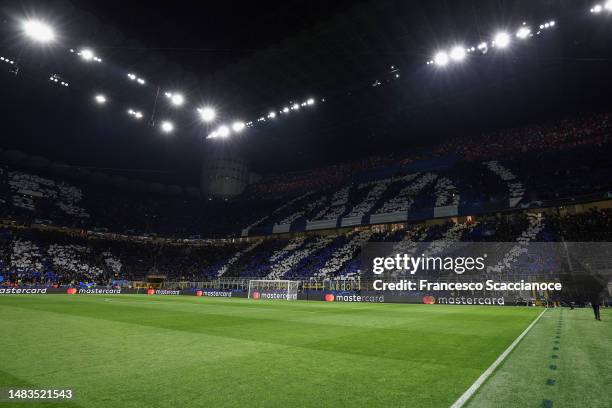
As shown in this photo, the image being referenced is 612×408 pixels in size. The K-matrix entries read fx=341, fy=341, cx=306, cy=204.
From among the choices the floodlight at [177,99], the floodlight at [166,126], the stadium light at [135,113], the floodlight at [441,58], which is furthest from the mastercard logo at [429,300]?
the stadium light at [135,113]

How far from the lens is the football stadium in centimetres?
520

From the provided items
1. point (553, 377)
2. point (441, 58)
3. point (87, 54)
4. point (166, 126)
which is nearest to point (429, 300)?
point (441, 58)

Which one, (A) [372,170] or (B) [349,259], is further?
(A) [372,170]

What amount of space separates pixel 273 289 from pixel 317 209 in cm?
1715

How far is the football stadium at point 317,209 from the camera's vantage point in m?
5.20

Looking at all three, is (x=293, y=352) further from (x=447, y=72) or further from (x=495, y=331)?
(x=447, y=72)

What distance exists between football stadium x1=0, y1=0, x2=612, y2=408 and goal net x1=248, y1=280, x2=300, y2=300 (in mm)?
226

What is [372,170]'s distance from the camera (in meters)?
50.7

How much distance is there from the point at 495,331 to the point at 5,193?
54.3 m

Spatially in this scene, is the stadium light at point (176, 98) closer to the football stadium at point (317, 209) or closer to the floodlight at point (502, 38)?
the football stadium at point (317, 209)

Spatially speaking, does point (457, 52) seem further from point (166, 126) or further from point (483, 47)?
point (166, 126)

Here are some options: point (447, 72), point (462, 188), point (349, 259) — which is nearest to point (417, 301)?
point (349, 259)

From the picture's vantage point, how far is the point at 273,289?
111ft

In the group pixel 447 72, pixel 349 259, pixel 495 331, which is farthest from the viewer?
pixel 349 259
